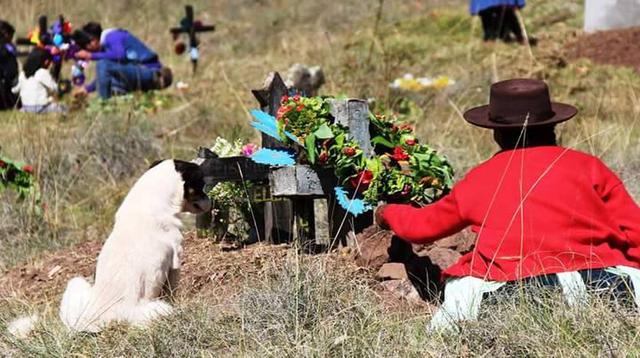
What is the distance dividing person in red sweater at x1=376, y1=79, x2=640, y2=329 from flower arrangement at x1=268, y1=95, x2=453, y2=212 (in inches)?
26.8

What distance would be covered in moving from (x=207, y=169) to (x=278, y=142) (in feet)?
1.37

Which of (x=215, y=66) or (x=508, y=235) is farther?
(x=215, y=66)

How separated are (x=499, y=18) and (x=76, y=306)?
10583mm

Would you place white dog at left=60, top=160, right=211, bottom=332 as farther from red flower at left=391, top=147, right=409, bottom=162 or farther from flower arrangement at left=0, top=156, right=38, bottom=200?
flower arrangement at left=0, top=156, right=38, bottom=200

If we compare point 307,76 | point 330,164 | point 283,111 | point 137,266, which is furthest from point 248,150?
point 307,76

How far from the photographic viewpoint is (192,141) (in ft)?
30.3

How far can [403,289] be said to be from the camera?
15.8ft

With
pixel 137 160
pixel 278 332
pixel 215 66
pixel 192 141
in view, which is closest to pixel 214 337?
pixel 278 332

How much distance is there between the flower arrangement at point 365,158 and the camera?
4.88 m

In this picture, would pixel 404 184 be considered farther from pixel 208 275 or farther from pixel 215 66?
pixel 215 66

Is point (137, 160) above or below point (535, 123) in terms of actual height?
below

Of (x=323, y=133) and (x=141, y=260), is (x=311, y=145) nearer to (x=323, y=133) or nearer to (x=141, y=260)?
(x=323, y=133)

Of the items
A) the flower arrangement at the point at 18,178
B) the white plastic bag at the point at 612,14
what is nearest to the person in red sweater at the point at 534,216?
the flower arrangement at the point at 18,178

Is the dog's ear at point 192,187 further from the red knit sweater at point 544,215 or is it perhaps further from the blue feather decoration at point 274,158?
the red knit sweater at point 544,215
